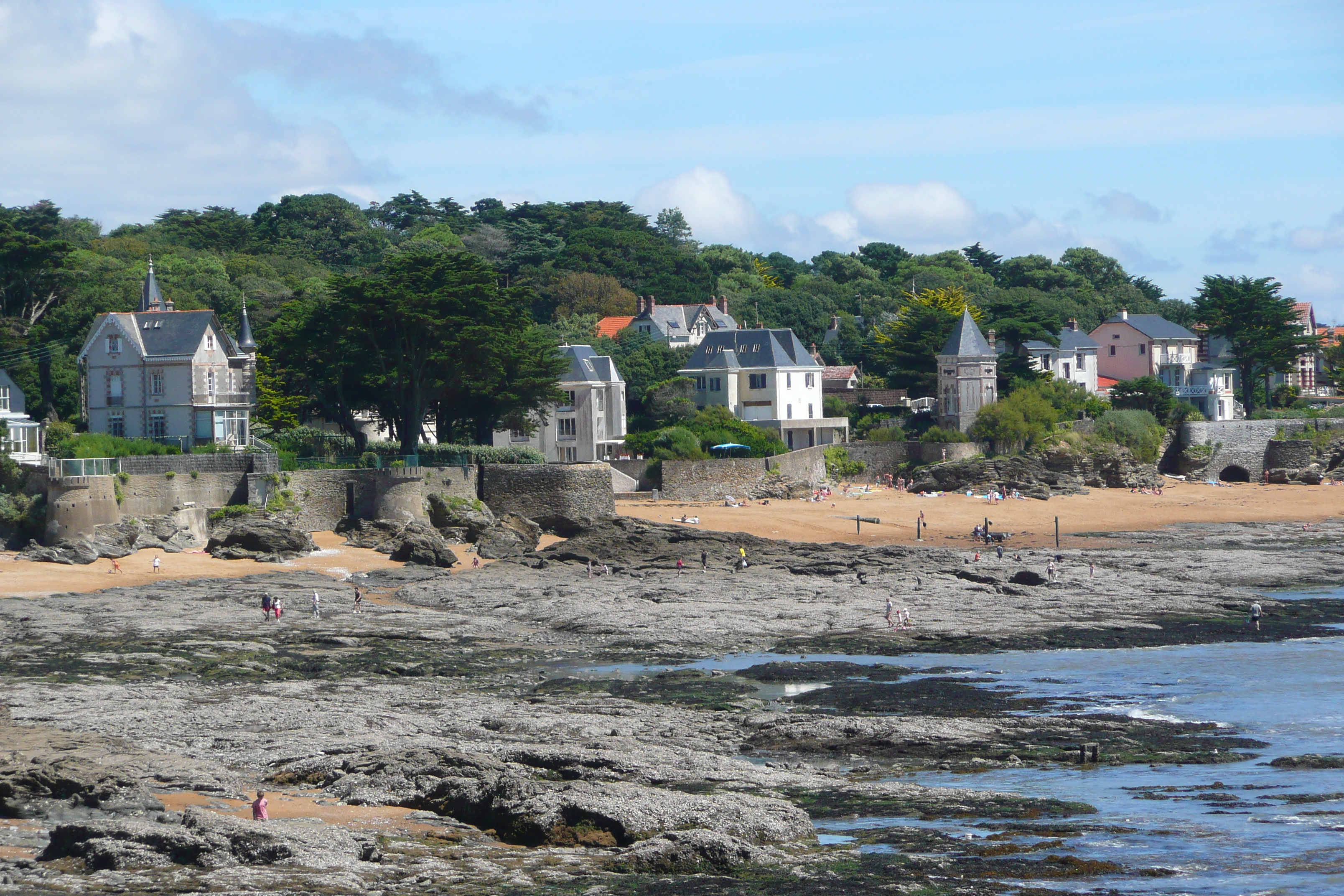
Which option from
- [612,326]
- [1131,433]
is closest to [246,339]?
[612,326]

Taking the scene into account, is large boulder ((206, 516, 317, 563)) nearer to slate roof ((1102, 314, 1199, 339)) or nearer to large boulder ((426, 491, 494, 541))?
large boulder ((426, 491, 494, 541))

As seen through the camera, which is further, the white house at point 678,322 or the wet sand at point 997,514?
the white house at point 678,322

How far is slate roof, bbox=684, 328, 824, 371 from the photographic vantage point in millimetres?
74250

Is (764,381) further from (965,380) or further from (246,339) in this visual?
(246,339)

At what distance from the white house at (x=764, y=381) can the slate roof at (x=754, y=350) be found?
3 centimetres

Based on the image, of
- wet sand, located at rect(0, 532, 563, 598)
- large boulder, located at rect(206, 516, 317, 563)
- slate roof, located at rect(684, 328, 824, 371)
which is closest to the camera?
wet sand, located at rect(0, 532, 563, 598)

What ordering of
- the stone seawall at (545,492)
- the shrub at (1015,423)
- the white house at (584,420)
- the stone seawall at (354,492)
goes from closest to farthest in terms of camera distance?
the stone seawall at (354,492) < the stone seawall at (545,492) < the white house at (584,420) < the shrub at (1015,423)

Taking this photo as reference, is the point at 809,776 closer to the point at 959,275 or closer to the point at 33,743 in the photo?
the point at 33,743

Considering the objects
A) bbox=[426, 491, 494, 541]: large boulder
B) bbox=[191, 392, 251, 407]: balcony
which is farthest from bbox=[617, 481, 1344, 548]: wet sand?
bbox=[191, 392, 251, 407]: balcony

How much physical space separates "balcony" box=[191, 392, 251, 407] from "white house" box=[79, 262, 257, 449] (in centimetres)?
2

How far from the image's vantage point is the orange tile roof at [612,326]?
8688cm

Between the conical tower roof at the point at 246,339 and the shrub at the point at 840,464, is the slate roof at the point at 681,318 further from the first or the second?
the conical tower roof at the point at 246,339

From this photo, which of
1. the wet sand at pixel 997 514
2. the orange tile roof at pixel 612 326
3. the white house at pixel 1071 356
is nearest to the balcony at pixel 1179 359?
the white house at pixel 1071 356

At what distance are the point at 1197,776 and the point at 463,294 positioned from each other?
38277 mm
